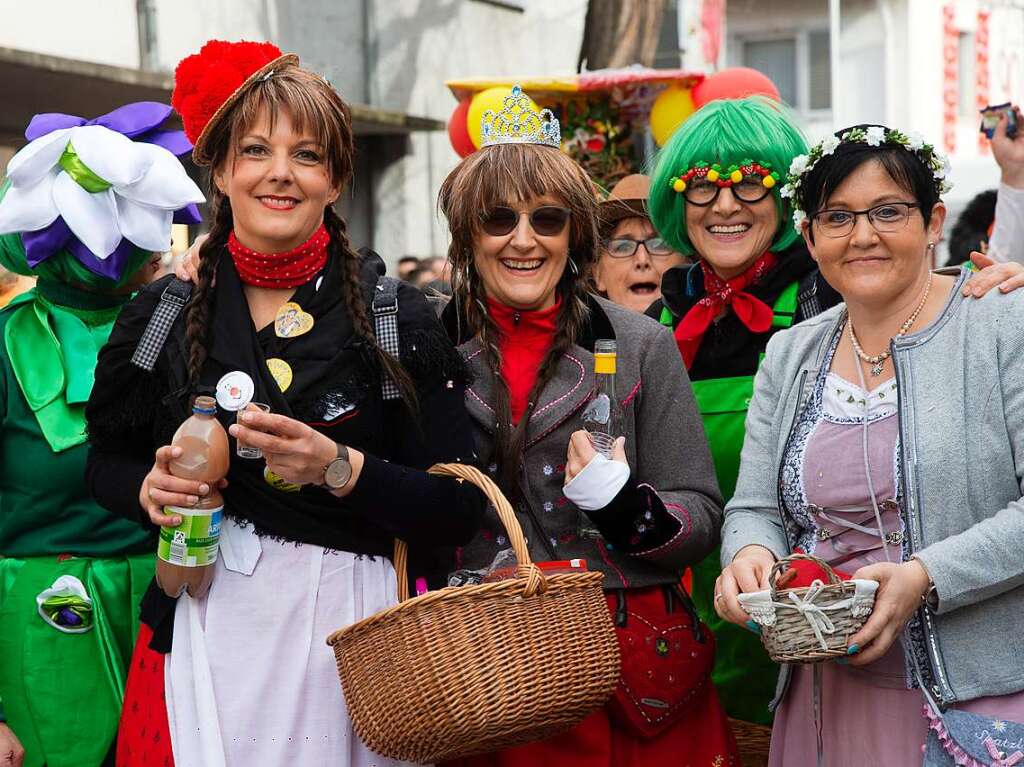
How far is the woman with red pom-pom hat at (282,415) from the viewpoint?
106 inches

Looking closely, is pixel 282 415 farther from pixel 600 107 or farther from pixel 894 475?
pixel 600 107

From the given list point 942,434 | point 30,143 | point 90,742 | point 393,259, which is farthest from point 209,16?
point 942,434

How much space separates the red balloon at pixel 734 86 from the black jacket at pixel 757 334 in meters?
1.29

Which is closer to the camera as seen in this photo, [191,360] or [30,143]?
[191,360]

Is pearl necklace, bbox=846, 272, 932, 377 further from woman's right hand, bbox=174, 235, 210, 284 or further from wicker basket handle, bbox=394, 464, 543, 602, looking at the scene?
woman's right hand, bbox=174, 235, 210, 284

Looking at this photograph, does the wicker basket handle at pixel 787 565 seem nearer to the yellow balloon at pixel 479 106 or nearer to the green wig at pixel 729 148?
the green wig at pixel 729 148

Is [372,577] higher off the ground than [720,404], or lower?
lower

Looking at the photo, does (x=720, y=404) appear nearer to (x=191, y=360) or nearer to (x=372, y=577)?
(x=372, y=577)

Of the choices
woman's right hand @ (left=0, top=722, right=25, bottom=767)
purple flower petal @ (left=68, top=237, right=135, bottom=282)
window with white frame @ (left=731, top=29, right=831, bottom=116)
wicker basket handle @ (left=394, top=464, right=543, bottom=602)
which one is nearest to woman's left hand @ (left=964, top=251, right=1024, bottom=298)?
wicker basket handle @ (left=394, top=464, right=543, bottom=602)

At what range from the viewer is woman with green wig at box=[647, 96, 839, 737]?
12.1 feet

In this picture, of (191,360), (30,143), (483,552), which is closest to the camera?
(191,360)

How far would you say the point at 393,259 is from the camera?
15195 mm

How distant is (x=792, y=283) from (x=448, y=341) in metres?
1.29

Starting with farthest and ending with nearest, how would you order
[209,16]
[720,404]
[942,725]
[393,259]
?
[393,259] < [209,16] < [720,404] < [942,725]
